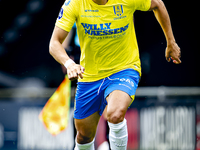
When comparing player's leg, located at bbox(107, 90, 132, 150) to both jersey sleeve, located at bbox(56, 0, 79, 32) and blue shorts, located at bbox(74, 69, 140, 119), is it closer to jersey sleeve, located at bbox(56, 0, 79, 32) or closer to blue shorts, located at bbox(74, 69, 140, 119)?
blue shorts, located at bbox(74, 69, 140, 119)

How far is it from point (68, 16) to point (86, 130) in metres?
1.29

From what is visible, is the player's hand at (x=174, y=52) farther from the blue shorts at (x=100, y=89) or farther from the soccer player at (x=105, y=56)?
the blue shorts at (x=100, y=89)

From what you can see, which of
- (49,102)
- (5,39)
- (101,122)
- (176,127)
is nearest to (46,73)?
(49,102)

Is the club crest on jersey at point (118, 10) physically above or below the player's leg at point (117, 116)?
above

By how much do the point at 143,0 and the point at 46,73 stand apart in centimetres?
245

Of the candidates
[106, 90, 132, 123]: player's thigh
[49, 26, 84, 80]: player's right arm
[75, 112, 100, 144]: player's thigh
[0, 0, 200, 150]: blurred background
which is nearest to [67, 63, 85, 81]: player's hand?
[49, 26, 84, 80]: player's right arm

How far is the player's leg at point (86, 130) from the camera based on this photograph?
379 cm

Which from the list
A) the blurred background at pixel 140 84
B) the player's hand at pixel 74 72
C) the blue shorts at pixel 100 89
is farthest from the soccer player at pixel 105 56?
the blurred background at pixel 140 84

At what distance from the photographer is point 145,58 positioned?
18.2ft

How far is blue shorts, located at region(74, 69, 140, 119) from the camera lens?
3.43 m

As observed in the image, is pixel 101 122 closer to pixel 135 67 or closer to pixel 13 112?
pixel 13 112

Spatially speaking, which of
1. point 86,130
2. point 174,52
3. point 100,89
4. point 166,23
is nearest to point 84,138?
point 86,130

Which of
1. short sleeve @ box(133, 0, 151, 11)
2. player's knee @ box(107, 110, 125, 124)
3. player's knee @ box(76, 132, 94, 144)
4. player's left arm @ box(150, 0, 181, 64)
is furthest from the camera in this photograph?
player's knee @ box(76, 132, 94, 144)

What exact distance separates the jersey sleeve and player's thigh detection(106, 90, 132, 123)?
809mm
